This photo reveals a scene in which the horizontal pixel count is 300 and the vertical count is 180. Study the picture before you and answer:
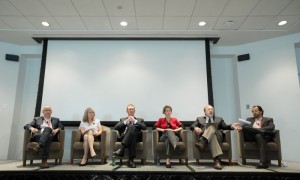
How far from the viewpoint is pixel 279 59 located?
5.09 m

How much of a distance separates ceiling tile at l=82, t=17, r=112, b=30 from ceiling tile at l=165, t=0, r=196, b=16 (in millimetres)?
1282

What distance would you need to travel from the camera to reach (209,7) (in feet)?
13.0

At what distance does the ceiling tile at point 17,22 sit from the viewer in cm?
438

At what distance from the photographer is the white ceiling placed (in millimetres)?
3889

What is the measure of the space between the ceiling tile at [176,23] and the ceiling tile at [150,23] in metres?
0.12

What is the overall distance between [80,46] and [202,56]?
2.93 metres

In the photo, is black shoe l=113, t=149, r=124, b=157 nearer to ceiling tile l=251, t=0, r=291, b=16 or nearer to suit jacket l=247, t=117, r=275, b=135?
suit jacket l=247, t=117, r=275, b=135

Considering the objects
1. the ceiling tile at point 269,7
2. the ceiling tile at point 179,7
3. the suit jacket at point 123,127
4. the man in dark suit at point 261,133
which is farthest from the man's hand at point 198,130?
the ceiling tile at point 269,7

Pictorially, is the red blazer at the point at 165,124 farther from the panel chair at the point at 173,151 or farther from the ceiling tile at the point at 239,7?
the ceiling tile at the point at 239,7

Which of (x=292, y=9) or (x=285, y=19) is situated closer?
(x=292, y=9)

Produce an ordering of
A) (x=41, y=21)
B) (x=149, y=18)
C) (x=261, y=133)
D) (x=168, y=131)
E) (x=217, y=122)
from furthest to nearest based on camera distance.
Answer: (x=41, y=21)
(x=149, y=18)
(x=217, y=122)
(x=168, y=131)
(x=261, y=133)

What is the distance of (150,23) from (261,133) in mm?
2988

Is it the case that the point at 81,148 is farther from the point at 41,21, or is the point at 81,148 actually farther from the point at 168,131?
the point at 41,21

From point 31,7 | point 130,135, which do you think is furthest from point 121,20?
point 130,135
